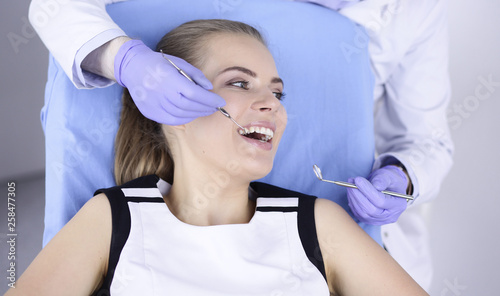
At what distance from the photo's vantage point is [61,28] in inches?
51.2

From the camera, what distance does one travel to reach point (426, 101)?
1.71 meters

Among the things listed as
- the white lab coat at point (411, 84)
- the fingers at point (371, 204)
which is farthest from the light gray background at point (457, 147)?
the fingers at point (371, 204)

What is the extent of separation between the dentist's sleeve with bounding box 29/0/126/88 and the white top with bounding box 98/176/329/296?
344 millimetres

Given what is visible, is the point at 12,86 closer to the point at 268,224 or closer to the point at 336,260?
the point at 268,224

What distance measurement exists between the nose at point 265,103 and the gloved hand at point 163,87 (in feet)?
0.31

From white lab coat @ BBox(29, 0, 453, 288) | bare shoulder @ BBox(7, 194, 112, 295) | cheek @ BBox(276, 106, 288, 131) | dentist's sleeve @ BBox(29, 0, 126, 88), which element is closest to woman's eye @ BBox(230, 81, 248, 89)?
cheek @ BBox(276, 106, 288, 131)

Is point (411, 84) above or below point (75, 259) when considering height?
above

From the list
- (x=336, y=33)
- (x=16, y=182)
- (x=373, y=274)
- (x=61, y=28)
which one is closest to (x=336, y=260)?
(x=373, y=274)

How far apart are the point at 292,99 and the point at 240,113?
47cm

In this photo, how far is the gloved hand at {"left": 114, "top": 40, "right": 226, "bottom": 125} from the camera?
1.14 metres

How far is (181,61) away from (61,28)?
1.15 feet

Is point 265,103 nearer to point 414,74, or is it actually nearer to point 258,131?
point 258,131

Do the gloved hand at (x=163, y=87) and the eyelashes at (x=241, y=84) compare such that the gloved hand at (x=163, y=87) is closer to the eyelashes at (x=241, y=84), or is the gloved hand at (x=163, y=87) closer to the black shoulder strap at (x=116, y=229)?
the eyelashes at (x=241, y=84)

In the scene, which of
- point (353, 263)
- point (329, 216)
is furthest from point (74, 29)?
point (353, 263)
